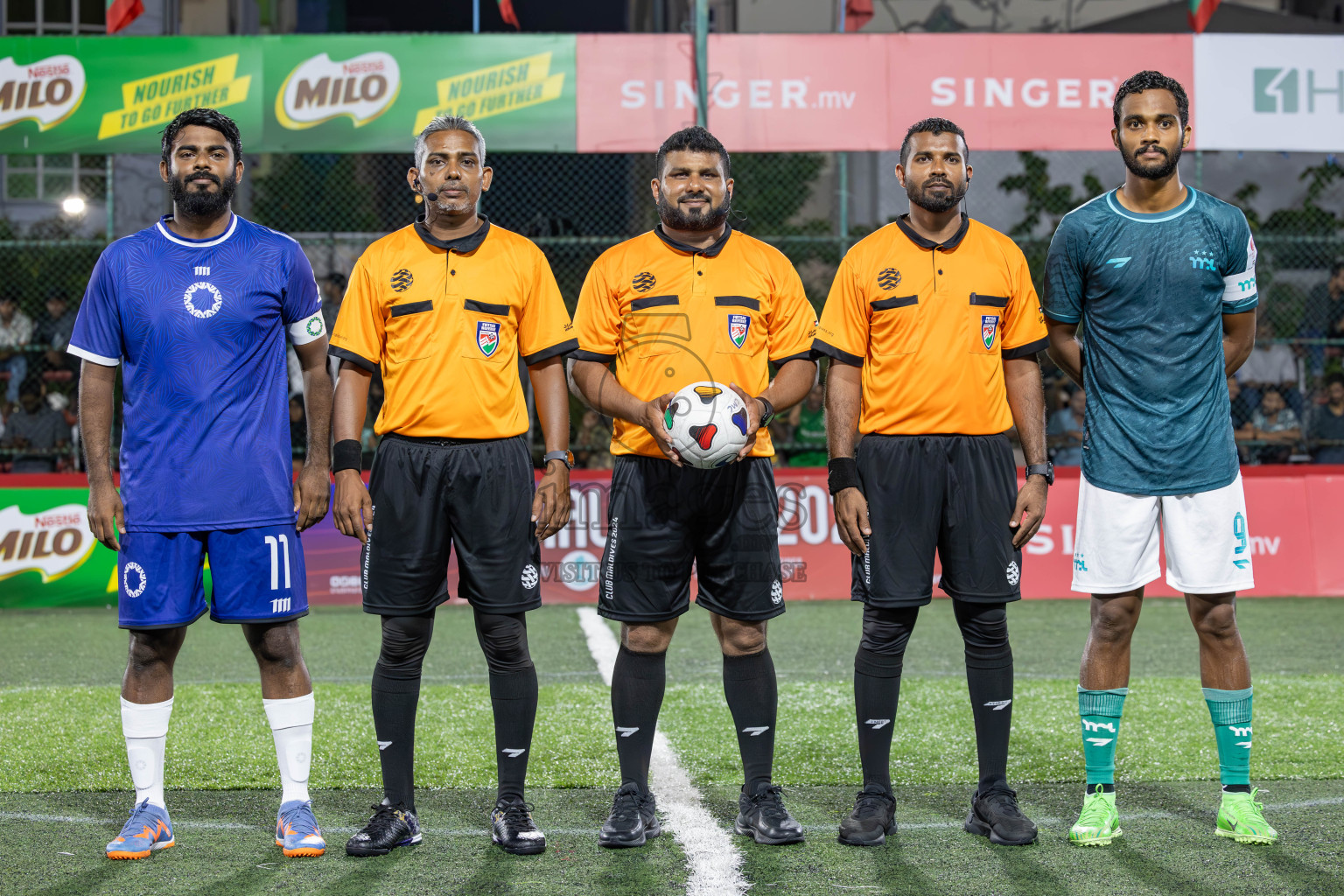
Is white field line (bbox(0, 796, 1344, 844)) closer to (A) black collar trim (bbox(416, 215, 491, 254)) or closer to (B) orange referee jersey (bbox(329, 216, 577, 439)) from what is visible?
(B) orange referee jersey (bbox(329, 216, 577, 439))

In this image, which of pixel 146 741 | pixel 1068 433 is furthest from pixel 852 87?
pixel 146 741

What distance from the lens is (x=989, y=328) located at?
4090 mm

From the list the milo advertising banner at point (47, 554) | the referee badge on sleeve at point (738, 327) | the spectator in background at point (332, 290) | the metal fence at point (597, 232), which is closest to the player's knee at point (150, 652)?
the referee badge on sleeve at point (738, 327)

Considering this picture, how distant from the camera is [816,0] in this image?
13578 millimetres

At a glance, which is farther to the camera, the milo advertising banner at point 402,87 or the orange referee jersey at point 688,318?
Result: the milo advertising banner at point 402,87

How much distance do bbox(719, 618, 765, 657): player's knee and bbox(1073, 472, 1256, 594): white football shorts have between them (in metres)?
1.04

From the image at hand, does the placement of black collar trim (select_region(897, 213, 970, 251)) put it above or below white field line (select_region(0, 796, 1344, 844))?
above

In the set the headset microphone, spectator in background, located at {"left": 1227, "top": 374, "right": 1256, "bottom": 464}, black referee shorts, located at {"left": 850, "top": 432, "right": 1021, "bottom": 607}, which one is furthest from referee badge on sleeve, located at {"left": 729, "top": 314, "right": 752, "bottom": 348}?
spectator in background, located at {"left": 1227, "top": 374, "right": 1256, "bottom": 464}

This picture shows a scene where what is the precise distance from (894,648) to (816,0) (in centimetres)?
1099

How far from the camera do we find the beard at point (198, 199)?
12.7ft

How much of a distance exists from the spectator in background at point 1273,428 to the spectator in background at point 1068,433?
57.3 inches

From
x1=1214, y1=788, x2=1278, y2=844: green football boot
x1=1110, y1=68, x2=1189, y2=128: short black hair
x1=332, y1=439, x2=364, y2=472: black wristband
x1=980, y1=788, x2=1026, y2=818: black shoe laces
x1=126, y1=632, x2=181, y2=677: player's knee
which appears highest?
x1=1110, y1=68, x2=1189, y2=128: short black hair

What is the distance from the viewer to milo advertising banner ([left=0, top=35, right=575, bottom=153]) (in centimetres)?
1094

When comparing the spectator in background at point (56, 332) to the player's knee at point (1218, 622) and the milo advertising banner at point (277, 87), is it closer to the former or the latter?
the milo advertising banner at point (277, 87)
